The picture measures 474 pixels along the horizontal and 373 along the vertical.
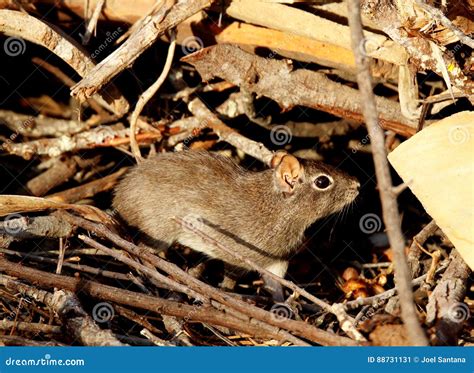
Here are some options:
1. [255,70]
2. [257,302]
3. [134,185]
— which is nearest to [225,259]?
[257,302]

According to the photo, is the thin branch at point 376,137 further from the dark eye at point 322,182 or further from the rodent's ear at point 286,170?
the dark eye at point 322,182

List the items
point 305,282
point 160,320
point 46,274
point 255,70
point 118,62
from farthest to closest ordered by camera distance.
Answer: point 305,282, point 255,70, point 118,62, point 160,320, point 46,274

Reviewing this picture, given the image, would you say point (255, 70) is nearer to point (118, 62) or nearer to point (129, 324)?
point (118, 62)

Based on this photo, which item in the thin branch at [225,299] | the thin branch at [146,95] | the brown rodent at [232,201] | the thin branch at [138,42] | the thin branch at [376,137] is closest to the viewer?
the thin branch at [376,137]

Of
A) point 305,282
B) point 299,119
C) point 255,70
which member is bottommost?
point 305,282

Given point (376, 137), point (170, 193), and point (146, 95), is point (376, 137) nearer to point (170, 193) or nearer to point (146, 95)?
point (170, 193)

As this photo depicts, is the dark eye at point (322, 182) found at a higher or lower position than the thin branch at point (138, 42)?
lower

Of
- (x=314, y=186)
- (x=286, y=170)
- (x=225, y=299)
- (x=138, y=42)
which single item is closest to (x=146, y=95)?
(x=138, y=42)

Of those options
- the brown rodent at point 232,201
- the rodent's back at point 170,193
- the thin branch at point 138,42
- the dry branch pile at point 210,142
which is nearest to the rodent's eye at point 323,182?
the brown rodent at point 232,201

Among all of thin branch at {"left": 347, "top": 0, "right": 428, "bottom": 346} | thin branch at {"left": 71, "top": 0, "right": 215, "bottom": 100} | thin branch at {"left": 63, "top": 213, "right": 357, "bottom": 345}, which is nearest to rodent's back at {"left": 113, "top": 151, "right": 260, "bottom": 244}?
thin branch at {"left": 63, "top": 213, "right": 357, "bottom": 345}
